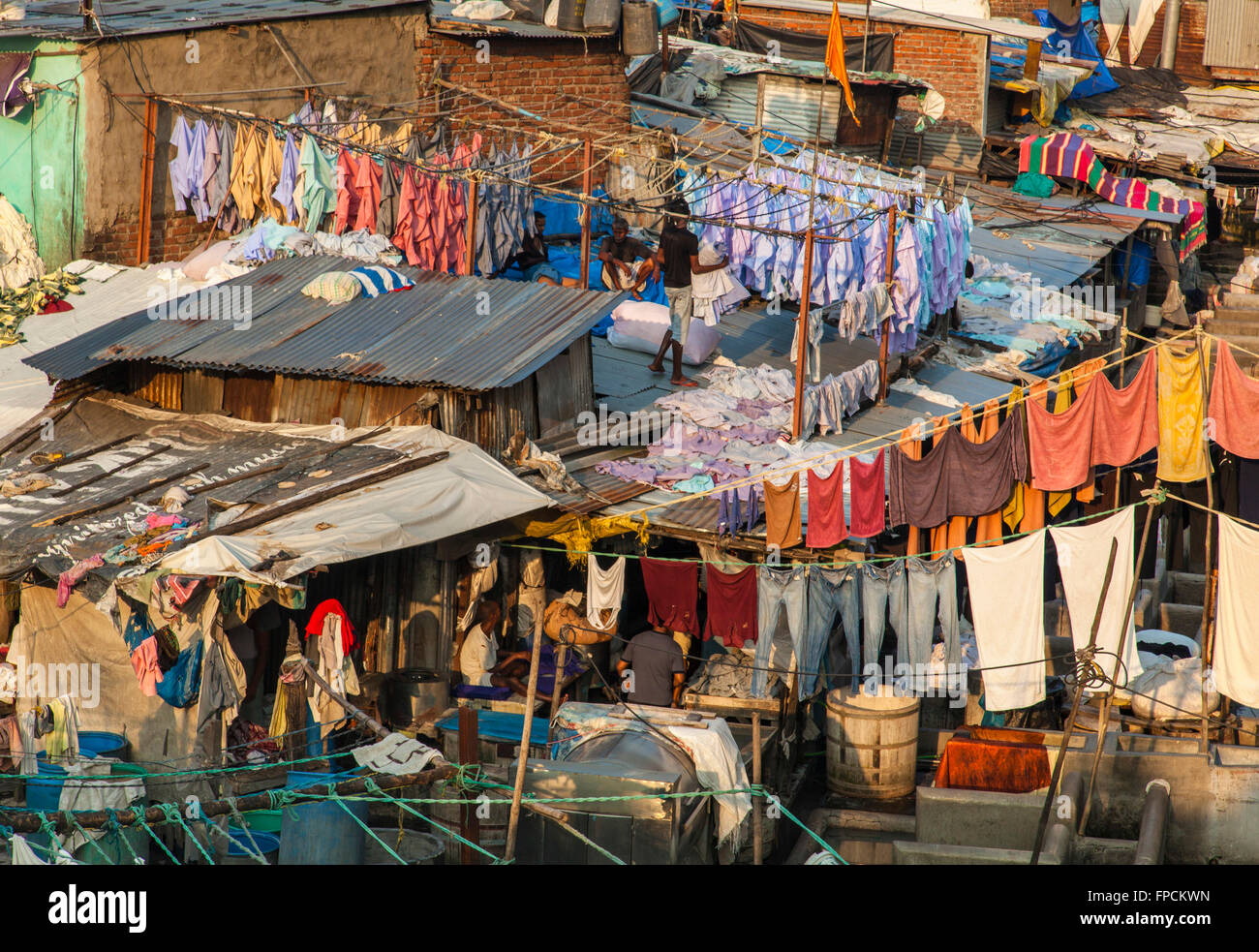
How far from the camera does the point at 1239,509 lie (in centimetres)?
1508

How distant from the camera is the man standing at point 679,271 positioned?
18.3 m

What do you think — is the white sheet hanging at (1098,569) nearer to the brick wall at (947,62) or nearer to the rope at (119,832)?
the rope at (119,832)

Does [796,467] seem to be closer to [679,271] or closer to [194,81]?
[679,271]

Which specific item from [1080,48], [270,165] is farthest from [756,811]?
[1080,48]

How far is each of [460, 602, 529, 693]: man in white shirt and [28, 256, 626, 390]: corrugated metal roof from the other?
2302 mm

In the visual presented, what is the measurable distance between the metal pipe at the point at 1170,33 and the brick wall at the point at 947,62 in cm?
977

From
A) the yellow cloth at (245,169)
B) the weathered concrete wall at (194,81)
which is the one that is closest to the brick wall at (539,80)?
the weathered concrete wall at (194,81)

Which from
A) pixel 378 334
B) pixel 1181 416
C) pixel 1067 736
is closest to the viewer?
pixel 1067 736

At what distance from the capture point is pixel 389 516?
1402cm

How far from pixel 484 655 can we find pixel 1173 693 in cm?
674

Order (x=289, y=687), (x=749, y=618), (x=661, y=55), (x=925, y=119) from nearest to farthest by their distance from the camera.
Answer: (x=289, y=687), (x=749, y=618), (x=661, y=55), (x=925, y=119)

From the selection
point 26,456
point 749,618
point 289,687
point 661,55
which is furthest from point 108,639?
point 661,55

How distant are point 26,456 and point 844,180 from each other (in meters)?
10.4
